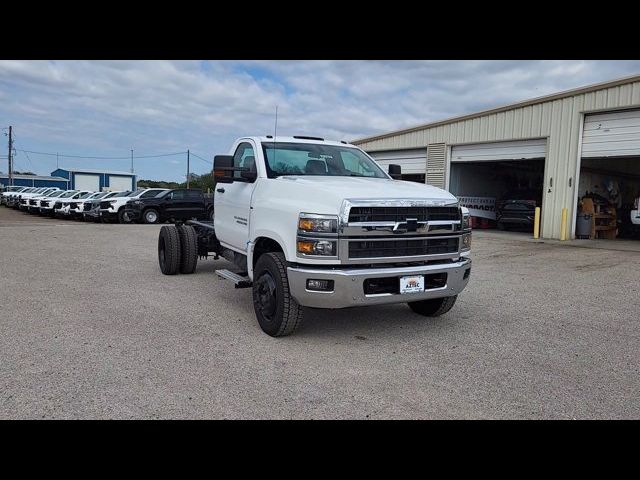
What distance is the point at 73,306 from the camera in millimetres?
6223

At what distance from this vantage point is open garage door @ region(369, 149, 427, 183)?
2192 centimetres

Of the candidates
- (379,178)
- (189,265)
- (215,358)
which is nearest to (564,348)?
(379,178)

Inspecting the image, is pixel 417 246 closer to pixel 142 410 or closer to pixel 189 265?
pixel 142 410

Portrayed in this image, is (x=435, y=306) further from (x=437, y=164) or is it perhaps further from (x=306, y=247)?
(x=437, y=164)

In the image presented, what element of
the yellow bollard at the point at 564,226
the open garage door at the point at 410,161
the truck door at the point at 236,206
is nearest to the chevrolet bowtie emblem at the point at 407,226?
the truck door at the point at 236,206

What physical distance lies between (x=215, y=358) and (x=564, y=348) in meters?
3.34

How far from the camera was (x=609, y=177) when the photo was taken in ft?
63.6

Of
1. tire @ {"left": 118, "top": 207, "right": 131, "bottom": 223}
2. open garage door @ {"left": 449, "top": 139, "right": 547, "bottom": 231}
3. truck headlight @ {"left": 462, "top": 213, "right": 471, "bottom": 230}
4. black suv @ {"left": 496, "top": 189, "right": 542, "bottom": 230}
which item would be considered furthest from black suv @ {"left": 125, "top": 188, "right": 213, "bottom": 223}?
truck headlight @ {"left": 462, "top": 213, "right": 471, "bottom": 230}

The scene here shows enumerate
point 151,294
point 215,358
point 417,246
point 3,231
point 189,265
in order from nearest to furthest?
1. point 215,358
2. point 417,246
3. point 151,294
4. point 189,265
5. point 3,231

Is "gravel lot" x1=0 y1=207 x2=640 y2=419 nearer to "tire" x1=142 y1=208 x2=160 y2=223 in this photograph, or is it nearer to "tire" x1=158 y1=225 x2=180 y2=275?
"tire" x1=158 y1=225 x2=180 y2=275

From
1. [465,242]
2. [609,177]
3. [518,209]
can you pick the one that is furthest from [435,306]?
[609,177]

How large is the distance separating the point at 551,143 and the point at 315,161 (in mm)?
12985

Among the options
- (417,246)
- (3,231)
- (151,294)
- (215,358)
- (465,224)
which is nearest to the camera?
(215,358)

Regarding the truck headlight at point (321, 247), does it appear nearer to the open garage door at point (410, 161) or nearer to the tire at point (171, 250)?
the tire at point (171, 250)
